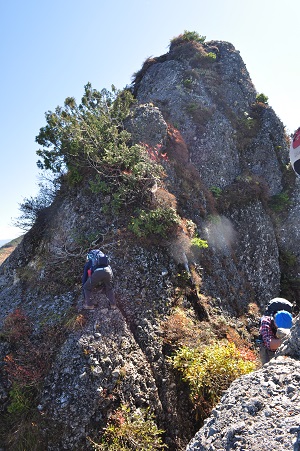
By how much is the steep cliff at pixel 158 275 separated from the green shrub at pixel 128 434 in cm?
30

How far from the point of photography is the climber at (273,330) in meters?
7.98

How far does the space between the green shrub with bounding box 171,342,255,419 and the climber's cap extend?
1883 millimetres

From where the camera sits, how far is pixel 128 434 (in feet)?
25.5

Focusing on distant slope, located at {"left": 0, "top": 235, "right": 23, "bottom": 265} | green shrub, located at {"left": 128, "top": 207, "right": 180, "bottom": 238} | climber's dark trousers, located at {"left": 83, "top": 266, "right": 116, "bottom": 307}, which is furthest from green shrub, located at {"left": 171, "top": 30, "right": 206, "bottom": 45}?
climber's dark trousers, located at {"left": 83, "top": 266, "right": 116, "bottom": 307}

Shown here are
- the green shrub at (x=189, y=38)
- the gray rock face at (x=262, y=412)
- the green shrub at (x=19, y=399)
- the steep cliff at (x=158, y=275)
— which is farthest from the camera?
the green shrub at (x=189, y=38)

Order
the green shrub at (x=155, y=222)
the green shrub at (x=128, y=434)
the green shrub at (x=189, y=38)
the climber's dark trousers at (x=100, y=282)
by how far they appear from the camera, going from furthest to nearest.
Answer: the green shrub at (x=189, y=38), the green shrub at (x=155, y=222), the climber's dark trousers at (x=100, y=282), the green shrub at (x=128, y=434)

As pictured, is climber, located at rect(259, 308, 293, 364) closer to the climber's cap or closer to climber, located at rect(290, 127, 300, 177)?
the climber's cap

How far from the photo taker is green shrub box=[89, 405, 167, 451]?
7.57 meters

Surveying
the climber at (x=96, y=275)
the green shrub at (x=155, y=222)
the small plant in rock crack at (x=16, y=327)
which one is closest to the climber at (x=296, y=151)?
the climber at (x=96, y=275)

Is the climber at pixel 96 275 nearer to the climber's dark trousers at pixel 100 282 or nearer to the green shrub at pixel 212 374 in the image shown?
the climber's dark trousers at pixel 100 282

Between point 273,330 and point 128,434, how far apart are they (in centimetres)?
493

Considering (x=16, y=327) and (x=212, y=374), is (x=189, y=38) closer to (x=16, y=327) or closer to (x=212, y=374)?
(x=16, y=327)

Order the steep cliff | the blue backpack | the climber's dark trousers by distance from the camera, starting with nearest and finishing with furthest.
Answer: the steep cliff
the climber's dark trousers
the blue backpack

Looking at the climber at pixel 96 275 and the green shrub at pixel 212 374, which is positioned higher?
the climber at pixel 96 275
